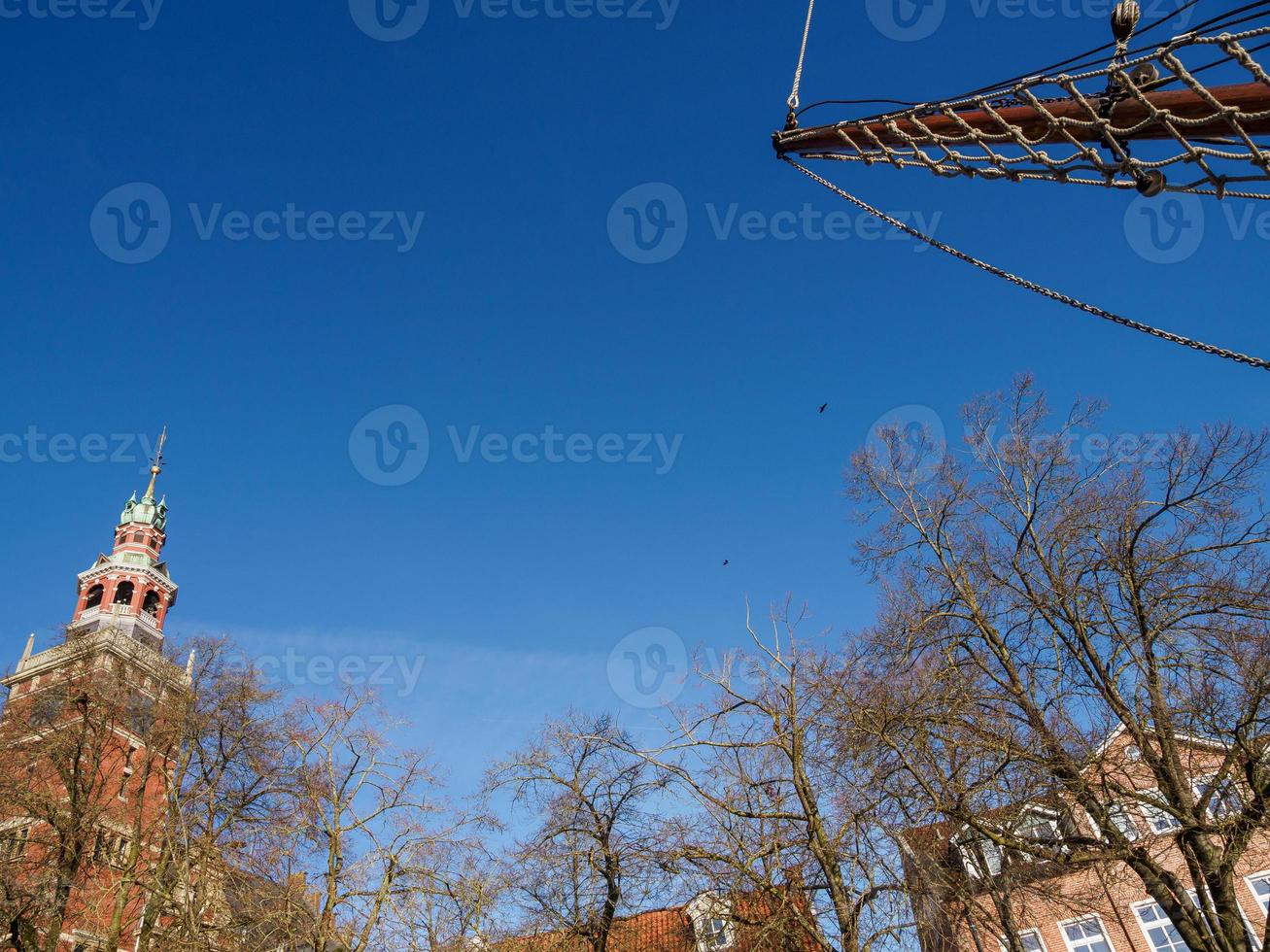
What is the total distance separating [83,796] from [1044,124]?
26037 mm

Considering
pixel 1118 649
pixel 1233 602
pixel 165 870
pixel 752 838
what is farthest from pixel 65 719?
pixel 1233 602

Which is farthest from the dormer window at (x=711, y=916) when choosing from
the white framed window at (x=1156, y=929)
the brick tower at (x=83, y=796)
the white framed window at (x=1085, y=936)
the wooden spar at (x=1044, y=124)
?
the white framed window at (x=1156, y=929)

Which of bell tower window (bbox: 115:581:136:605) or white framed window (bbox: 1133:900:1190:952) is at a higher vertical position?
bell tower window (bbox: 115:581:136:605)

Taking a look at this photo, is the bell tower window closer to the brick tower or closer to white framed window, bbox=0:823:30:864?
the brick tower

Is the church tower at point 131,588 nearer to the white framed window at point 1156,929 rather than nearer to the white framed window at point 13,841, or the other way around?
the white framed window at point 13,841

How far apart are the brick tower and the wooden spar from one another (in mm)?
17343

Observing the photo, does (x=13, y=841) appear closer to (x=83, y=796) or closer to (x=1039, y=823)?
(x=83, y=796)

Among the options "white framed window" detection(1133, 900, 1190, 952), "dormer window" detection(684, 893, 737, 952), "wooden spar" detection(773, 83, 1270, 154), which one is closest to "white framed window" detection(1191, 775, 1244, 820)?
"dormer window" detection(684, 893, 737, 952)

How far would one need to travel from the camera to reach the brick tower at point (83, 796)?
19.6m

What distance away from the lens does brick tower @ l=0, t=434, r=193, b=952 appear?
64.4 ft

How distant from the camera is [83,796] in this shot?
2261cm

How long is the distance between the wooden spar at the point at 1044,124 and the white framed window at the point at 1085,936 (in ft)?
85.8

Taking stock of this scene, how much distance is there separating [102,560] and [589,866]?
42.0 m

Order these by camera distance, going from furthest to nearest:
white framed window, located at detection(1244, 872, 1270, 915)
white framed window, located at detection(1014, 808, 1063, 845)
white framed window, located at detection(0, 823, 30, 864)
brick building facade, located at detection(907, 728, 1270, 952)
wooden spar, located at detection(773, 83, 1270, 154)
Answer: white framed window, located at detection(1244, 872, 1270, 915) < white framed window, located at detection(0, 823, 30, 864) < white framed window, located at detection(1014, 808, 1063, 845) < brick building facade, located at detection(907, 728, 1270, 952) < wooden spar, located at detection(773, 83, 1270, 154)
